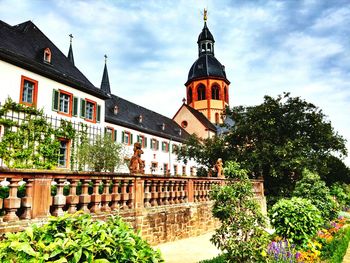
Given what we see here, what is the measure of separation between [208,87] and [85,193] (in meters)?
54.3

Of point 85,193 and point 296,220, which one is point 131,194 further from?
point 296,220

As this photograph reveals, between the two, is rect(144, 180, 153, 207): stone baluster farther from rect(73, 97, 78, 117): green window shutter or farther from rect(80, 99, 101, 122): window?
rect(80, 99, 101, 122): window

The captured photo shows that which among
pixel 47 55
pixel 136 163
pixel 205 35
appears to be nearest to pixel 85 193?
pixel 136 163

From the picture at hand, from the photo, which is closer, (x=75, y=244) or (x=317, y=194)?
(x=75, y=244)

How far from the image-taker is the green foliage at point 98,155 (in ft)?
64.9

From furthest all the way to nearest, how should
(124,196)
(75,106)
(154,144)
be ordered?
(154,144)
(75,106)
(124,196)

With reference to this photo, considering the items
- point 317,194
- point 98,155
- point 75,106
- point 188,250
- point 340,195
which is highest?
point 75,106

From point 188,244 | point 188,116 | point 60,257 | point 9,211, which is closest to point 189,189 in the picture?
point 188,244

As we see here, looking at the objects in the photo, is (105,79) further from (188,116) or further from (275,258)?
(275,258)

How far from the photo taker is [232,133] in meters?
23.3

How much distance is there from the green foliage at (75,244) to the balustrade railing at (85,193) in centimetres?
92

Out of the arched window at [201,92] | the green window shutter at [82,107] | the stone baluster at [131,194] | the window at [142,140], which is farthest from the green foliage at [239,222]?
the arched window at [201,92]

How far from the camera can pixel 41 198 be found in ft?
18.6

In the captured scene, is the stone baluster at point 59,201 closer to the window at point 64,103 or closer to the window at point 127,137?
the window at point 64,103
